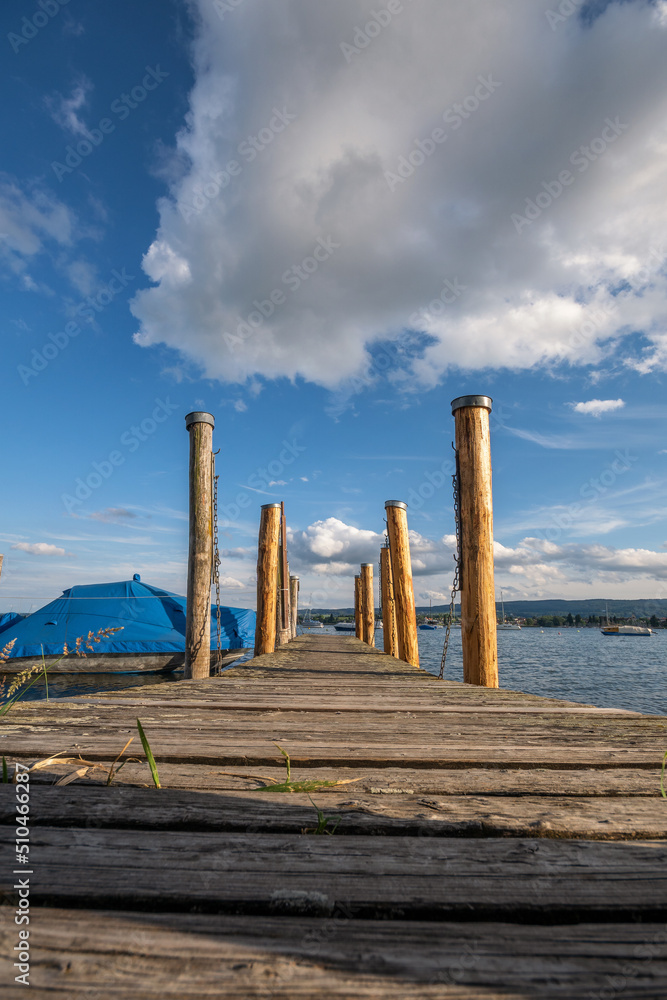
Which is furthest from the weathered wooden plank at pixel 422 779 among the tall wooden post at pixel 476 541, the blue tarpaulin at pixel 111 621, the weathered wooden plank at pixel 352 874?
the blue tarpaulin at pixel 111 621

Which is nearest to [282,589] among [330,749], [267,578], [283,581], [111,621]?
[283,581]

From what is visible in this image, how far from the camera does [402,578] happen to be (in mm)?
9273

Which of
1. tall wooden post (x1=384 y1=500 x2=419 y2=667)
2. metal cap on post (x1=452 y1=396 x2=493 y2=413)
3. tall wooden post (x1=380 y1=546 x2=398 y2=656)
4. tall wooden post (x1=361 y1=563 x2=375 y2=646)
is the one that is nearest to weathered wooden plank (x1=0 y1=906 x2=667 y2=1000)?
metal cap on post (x1=452 y1=396 x2=493 y2=413)

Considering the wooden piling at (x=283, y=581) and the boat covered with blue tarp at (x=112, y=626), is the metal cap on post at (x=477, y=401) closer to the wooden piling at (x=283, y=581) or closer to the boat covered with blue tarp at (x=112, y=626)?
the wooden piling at (x=283, y=581)

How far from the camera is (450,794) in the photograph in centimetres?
164

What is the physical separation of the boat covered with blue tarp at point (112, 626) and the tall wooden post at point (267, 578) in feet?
10.5

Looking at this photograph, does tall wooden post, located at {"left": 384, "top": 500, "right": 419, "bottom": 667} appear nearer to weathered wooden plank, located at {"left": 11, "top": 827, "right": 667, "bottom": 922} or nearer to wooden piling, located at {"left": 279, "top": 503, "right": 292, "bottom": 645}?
wooden piling, located at {"left": 279, "top": 503, "right": 292, "bottom": 645}

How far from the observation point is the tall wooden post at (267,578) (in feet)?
31.9

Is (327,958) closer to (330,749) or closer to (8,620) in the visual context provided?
(330,749)

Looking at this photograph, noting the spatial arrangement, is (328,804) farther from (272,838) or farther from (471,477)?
(471,477)

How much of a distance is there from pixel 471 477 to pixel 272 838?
4.17 m

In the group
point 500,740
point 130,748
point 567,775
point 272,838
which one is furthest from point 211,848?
point 500,740

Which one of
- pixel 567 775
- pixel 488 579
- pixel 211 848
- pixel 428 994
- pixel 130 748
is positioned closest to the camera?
pixel 428 994

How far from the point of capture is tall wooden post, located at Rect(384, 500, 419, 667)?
9172 millimetres
